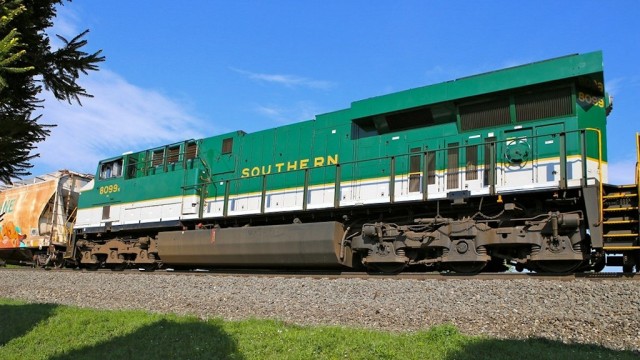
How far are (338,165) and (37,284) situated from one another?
8243 millimetres

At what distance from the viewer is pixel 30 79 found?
5434mm

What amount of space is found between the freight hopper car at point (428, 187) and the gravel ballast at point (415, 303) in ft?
4.30

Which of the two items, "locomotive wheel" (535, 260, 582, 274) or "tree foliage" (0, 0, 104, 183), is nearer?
"tree foliage" (0, 0, 104, 183)

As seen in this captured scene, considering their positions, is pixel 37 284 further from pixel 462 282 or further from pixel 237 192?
pixel 462 282

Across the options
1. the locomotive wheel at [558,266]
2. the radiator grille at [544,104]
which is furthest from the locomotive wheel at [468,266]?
the radiator grille at [544,104]

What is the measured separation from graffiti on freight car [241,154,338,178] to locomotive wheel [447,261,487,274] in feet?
11.1

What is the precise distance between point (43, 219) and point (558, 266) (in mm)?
16388

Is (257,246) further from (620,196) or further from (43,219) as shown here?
(43,219)

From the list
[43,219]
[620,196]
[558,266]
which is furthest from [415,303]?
[43,219]

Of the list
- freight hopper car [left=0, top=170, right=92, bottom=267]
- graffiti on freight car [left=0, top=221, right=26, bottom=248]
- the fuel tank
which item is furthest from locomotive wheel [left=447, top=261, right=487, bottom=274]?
graffiti on freight car [left=0, top=221, right=26, bottom=248]

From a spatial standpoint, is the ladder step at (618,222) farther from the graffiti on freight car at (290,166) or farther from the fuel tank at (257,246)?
→ the graffiti on freight car at (290,166)

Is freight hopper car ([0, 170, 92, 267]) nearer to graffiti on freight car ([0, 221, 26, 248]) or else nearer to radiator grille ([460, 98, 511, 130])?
graffiti on freight car ([0, 221, 26, 248])

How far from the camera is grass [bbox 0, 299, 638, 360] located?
539 centimetres

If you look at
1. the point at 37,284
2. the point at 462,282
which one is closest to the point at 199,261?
the point at 37,284
